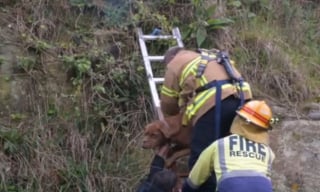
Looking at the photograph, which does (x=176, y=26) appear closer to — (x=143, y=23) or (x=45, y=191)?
(x=143, y=23)

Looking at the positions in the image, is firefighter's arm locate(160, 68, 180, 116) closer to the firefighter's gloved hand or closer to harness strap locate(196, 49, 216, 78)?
harness strap locate(196, 49, 216, 78)

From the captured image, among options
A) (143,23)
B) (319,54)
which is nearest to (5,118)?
(143,23)

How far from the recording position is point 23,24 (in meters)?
6.28

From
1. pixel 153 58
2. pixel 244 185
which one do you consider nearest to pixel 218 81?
pixel 244 185

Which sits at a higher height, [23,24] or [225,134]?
[23,24]

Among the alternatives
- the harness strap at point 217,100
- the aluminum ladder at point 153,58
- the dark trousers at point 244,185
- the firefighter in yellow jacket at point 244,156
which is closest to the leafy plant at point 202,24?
the aluminum ladder at point 153,58

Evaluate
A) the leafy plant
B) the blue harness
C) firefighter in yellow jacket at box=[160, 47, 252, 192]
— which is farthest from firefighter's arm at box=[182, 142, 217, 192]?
the leafy plant

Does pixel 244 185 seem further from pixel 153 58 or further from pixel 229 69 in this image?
pixel 153 58

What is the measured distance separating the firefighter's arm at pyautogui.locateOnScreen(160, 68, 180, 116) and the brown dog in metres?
0.07

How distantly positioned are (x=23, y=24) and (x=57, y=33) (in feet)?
1.10

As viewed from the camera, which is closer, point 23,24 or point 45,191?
point 45,191

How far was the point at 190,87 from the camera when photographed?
16.2 feet

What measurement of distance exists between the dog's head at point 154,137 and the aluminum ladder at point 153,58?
0.34m

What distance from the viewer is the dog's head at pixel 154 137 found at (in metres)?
5.27
